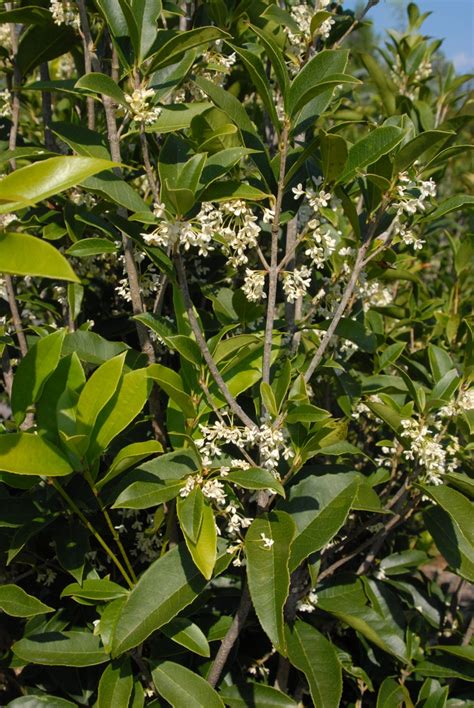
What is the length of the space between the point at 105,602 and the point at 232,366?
2.15 feet

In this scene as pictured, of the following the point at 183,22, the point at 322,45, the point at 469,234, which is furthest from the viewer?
the point at 469,234

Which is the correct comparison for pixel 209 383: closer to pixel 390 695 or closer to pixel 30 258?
pixel 30 258

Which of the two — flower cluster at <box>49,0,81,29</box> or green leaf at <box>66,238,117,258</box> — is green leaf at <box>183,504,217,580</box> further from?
flower cluster at <box>49,0,81,29</box>

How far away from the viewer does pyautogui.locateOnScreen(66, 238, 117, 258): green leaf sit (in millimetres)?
1654

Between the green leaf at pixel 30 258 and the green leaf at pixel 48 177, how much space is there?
0.06 meters

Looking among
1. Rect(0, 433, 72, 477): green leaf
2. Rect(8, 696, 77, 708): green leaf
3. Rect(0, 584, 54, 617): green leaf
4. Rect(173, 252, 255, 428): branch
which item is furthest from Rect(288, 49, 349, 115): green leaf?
Rect(8, 696, 77, 708): green leaf

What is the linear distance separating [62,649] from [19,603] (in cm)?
19

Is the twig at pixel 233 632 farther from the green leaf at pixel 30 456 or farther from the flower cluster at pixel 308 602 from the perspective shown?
the green leaf at pixel 30 456

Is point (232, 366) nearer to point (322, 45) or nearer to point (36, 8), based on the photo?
point (36, 8)

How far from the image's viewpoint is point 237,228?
163 cm

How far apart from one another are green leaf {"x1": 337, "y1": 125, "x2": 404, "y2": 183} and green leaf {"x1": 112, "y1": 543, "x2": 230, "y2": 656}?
0.91 meters

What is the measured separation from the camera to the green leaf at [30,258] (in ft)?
3.27

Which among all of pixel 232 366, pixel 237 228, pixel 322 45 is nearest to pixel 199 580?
pixel 232 366

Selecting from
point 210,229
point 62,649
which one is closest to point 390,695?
point 62,649
